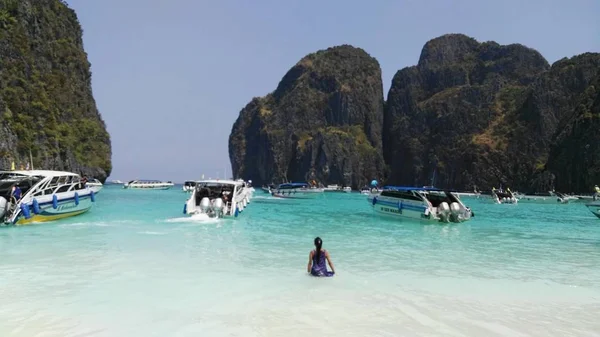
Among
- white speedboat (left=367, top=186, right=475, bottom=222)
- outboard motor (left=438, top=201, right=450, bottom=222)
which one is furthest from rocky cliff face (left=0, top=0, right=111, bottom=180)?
outboard motor (left=438, top=201, right=450, bottom=222)

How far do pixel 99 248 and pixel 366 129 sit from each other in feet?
462

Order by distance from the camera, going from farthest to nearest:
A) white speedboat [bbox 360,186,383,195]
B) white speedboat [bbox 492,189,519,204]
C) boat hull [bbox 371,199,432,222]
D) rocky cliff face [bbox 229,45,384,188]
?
rocky cliff face [bbox 229,45,384,188] < white speedboat [bbox 492,189,519,204] < white speedboat [bbox 360,186,383,195] < boat hull [bbox 371,199,432,222]

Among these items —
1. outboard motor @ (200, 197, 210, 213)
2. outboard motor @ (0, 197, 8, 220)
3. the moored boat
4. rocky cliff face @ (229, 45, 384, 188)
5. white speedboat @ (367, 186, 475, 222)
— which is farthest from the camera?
rocky cliff face @ (229, 45, 384, 188)

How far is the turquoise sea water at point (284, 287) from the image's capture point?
282 inches

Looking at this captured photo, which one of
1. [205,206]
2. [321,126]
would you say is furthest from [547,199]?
[321,126]

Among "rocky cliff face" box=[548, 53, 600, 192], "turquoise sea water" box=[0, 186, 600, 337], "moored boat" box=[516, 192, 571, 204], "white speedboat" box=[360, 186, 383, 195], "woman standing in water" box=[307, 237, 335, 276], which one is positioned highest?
"rocky cliff face" box=[548, 53, 600, 192]

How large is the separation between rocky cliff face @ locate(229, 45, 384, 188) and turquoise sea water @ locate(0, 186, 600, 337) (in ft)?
384

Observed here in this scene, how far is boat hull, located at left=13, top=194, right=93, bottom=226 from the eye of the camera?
21.0 m

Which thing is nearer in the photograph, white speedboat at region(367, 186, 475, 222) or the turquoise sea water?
the turquoise sea water

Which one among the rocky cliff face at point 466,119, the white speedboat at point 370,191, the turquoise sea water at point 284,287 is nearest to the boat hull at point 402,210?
the white speedboat at point 370,191

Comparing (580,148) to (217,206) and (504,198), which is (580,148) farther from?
(217,206)

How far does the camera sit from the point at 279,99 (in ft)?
555

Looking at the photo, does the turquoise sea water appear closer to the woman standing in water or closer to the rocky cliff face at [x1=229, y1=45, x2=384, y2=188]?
the woman standing in water

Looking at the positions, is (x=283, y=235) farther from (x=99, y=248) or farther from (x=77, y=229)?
(x=77, y=229)
